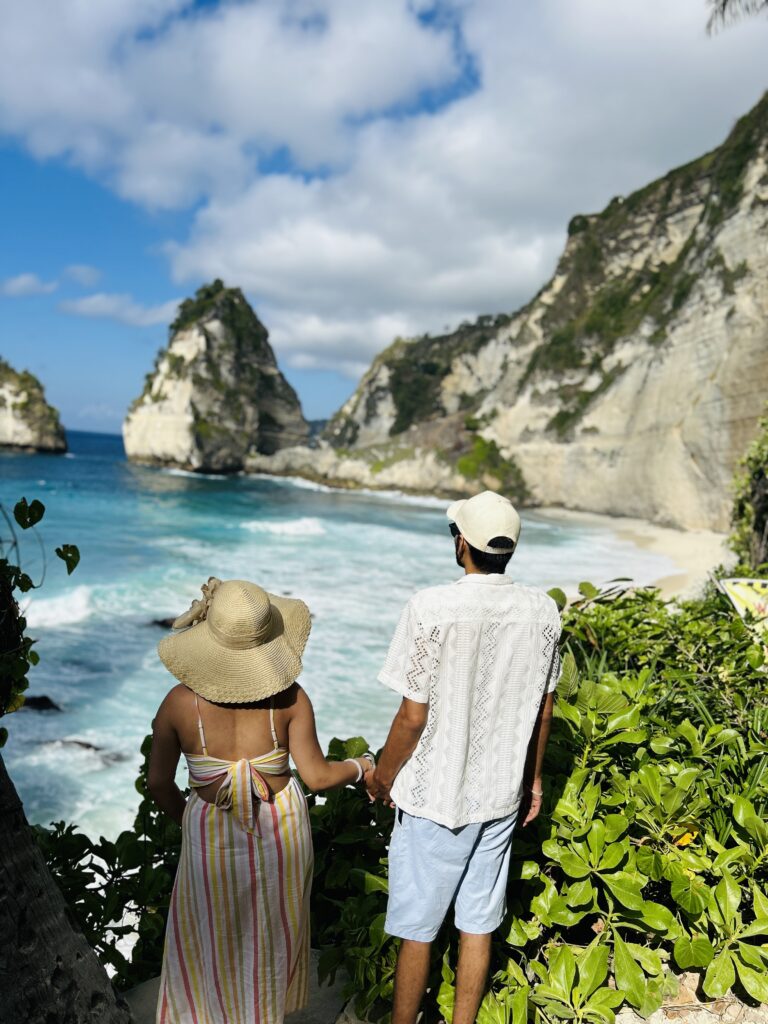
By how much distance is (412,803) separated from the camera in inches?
84.7

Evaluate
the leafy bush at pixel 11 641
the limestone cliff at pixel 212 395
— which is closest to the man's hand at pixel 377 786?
the leafy bush at pixel 11 641

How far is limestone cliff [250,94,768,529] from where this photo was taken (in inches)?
1232

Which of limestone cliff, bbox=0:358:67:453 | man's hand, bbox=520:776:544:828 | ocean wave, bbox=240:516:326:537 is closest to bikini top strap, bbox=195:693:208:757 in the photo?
man's hand, bbox=520:776:544:828

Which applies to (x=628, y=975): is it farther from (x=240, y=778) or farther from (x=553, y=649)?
(x=240, y=778)

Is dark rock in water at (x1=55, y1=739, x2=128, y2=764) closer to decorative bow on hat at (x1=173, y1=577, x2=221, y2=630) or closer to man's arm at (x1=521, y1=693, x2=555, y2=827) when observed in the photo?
decorative bow on hat at (x1=173, y1=577, x2=221, y2=630)

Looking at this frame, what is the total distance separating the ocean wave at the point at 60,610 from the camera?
566 inches

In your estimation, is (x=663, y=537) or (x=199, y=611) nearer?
(x=199, y=611)

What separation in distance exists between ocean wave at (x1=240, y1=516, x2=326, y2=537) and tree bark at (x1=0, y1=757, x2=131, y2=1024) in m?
28.8

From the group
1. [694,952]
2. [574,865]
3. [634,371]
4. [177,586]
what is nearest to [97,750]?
[574,865]

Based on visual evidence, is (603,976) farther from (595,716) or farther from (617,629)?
(617,629)

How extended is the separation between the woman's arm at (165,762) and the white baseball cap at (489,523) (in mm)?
1098

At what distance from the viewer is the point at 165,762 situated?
87.5 inches

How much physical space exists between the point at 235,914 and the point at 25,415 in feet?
274

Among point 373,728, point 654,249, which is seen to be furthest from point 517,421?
point 373,728
